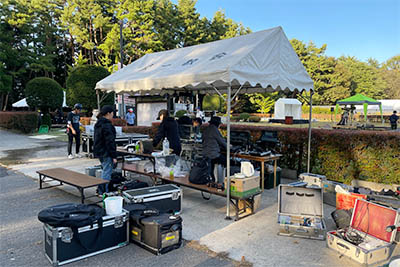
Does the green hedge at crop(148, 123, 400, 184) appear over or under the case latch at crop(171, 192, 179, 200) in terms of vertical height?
over

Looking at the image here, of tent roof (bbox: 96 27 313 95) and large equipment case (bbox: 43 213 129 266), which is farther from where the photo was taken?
tent roof (bbox: 96 27 313 95)

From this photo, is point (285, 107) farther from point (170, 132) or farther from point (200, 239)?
point (200, 239)

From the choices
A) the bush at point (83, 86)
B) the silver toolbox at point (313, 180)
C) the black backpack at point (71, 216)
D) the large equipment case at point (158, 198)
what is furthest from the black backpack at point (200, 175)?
the bush at point (83, 86)

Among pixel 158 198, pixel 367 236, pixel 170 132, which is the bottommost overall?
pixel 367 236

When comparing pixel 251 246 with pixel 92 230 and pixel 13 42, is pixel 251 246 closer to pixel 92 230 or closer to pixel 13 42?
pixel 92 230

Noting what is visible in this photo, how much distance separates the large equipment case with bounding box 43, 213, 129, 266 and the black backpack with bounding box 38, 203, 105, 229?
0.06 meters

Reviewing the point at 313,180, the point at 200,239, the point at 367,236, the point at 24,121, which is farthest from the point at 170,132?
Result: the point at 24,121

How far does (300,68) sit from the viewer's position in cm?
636

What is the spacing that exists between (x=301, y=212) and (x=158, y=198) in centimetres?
224

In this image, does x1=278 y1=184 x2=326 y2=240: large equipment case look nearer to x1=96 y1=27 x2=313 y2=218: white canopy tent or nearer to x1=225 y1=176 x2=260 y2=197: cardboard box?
x1=225 y1=176 x2=260 y2=197: cardboard box

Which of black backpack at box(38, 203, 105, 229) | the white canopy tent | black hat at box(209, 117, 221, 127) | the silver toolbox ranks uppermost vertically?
the white canopy tent

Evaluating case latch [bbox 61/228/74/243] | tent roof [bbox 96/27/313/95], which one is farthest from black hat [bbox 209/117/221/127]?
case latch [bbox 61/228/74/243]

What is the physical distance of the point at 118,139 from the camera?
31.9ft

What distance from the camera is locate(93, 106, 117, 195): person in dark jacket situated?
5166 mm
